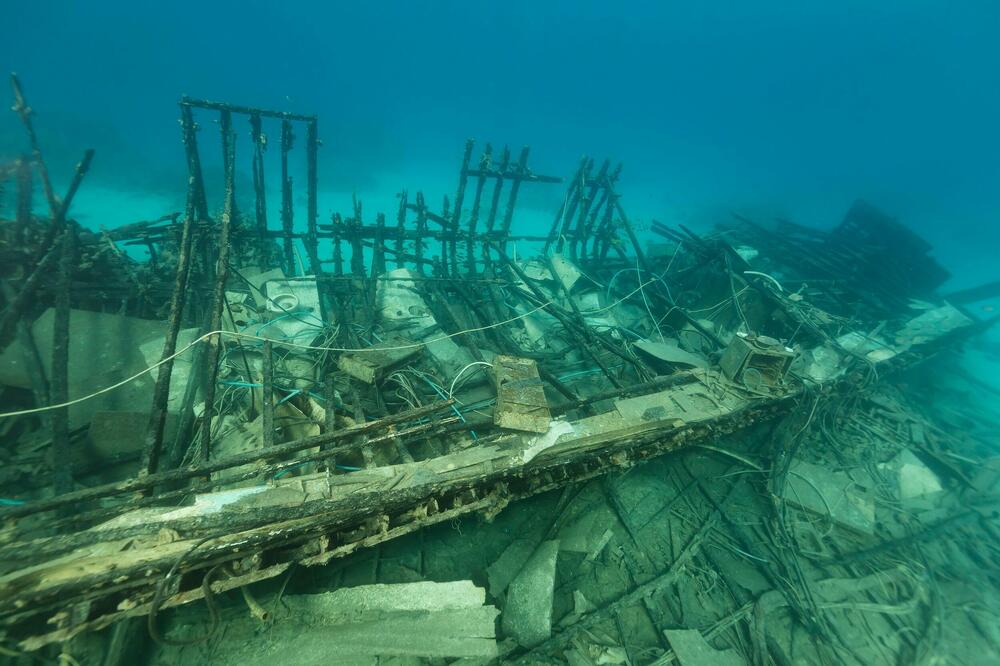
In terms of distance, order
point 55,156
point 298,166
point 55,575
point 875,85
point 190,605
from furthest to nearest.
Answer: point 875,85, point 298,166, point 55,156, point 190,605, point 55,575

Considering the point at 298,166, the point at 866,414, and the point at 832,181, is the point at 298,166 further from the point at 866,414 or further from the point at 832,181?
the point at 832,181

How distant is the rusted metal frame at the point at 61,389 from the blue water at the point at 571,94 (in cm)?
713

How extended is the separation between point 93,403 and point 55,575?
392cm

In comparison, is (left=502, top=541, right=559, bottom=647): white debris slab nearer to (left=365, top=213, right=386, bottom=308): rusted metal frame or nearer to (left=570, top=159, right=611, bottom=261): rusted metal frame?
(left=365, top=213, right=386, bottom=308): rusted metal frame

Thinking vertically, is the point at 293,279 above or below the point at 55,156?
above

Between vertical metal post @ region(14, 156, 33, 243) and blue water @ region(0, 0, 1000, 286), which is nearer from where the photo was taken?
vertical metal post @ region(14, 156, 33, 243)

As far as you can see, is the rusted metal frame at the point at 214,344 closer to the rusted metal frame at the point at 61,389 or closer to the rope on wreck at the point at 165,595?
the rusted metal frame at the point at 61,389

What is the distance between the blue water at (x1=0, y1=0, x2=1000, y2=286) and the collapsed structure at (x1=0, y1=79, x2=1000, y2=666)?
6765mm

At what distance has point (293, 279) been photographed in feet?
25.4

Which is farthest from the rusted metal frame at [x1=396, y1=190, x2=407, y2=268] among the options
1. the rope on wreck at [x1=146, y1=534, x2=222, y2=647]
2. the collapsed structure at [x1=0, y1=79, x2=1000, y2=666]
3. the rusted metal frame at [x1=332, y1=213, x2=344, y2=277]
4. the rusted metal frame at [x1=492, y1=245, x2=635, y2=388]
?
the rope on wreck at [x1=146, y1=534, x2=222, y2=647]

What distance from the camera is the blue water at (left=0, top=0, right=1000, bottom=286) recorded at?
117ft

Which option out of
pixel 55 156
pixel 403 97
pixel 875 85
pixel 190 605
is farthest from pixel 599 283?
pixel 875 85

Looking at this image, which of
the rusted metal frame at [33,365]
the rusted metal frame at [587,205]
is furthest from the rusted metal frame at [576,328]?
the rusted metal frame at [33,365]

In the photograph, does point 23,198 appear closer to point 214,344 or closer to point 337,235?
point 337,235
